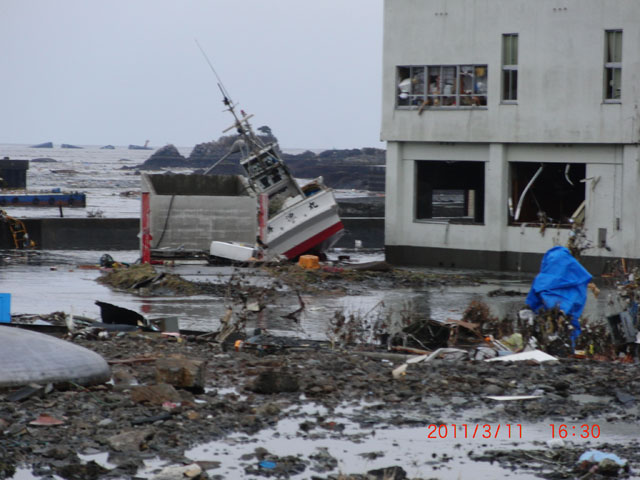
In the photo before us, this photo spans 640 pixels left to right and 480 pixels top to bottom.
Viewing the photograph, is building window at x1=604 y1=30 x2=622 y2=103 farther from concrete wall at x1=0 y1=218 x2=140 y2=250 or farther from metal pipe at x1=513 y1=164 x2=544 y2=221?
concrete wall at x1=0 y1=218 x2=140 y2=250

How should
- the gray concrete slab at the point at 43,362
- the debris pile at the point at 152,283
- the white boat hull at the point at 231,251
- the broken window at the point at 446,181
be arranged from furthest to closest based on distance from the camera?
the broken window at the point at 446,181
the white boat hull at the point at 231,251
the debris pile at the point at 152,283
the gray concrete slab at the point at 43,362

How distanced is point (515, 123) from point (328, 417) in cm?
2114

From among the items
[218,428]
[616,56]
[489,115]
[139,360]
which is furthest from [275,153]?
[218,428]

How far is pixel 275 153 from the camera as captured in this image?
108ft

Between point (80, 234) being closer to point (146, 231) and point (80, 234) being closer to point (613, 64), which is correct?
point (146, 231)

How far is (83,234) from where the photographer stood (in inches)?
1490

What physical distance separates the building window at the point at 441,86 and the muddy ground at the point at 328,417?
18391mm

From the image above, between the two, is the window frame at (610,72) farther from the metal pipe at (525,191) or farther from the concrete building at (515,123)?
the metal pipe at (525,191)

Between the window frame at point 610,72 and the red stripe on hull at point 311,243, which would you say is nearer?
the window frame at point 610,72

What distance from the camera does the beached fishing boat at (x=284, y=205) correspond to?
30766mm

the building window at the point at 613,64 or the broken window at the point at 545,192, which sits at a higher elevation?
the building window at the point at 613,64

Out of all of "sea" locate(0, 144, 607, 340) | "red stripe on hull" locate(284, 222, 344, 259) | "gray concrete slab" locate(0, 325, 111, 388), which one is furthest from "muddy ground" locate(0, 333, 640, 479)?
"red stripe on hull" locate(284, 222, 344, 259)
